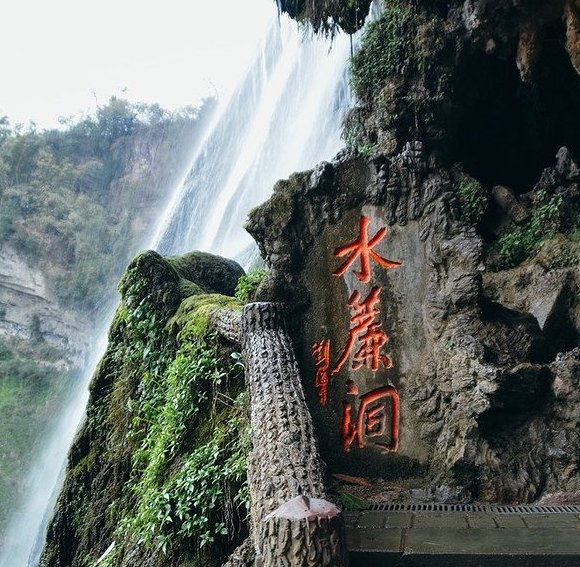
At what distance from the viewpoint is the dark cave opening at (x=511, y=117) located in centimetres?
736

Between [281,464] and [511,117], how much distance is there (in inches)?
258

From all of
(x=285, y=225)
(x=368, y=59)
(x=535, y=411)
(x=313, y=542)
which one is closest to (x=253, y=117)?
(x=368, y=59)

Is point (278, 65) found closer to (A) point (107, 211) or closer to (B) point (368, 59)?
(B) point (368, 59)

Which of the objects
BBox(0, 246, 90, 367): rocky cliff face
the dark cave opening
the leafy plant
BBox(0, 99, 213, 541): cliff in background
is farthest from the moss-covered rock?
BBox(0, 246, 90, 367): rocky cliff face

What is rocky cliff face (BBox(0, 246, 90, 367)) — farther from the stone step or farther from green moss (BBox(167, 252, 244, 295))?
the stone step

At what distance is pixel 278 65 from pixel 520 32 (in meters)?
12.2

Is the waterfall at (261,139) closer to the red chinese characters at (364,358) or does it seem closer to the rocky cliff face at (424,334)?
the rocky cliff face at (424,334)

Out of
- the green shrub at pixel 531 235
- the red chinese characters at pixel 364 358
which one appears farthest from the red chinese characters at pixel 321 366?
the green shrub at pixel 531 235

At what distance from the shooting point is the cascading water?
13.1 m

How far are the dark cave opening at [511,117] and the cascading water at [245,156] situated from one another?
3.92m

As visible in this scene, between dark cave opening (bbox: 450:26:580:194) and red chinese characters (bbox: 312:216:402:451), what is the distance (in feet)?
12.7

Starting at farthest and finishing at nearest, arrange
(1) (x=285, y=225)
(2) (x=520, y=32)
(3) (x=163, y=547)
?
(2) (x=520, y=32), (1) (x=285, y=225), (3) (x=163, y=547)

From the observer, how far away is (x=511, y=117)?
798 centimetres

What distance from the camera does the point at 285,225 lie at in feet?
14.5
